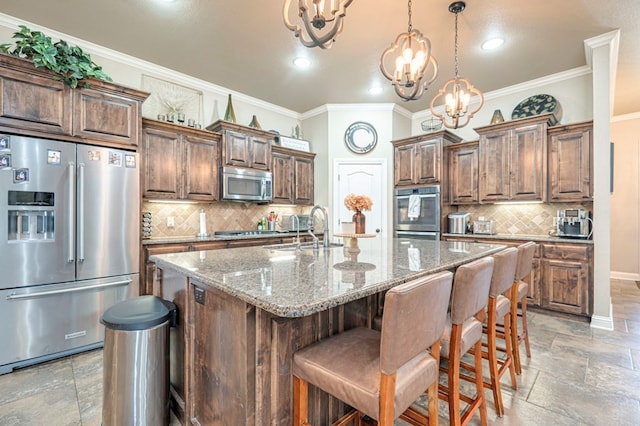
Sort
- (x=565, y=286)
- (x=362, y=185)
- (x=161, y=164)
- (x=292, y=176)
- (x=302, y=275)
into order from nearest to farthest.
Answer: (x=302, y=275)
(x=565, y=286)
(x=161, y=164)
(x=292, y=176)
(x=362, y=185)

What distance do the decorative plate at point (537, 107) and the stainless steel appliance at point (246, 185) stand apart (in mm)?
3757

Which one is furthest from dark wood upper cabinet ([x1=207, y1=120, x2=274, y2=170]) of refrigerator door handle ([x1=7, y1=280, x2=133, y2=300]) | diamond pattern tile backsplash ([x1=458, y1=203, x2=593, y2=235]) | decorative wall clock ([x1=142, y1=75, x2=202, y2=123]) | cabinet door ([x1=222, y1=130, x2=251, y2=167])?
diamond pattern tile backsplash ([x1=458, y1=203, x2=593, y2=235])

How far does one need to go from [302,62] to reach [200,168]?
190 cm

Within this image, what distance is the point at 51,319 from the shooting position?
2469 mm

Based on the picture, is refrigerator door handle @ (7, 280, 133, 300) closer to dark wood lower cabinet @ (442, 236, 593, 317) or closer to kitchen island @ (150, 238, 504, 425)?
kitchen island @ (150, 238, 504, 425)

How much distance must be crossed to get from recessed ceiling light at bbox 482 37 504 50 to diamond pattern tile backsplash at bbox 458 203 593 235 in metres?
2.20

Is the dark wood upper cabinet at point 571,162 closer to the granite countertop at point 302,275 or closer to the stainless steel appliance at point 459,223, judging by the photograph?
the stainless steel appliance at point 459,223

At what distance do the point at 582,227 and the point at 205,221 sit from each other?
4775 millimetres

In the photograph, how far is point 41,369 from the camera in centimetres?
236

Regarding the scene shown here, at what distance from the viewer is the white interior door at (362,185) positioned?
512cm

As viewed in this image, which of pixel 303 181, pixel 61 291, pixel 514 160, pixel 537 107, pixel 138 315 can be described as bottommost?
pixel 61 291

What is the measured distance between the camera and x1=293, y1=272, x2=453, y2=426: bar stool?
Result: 97cm

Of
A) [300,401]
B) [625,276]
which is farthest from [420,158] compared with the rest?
[625,276]

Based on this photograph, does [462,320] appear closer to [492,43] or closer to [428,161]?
[492,43]
